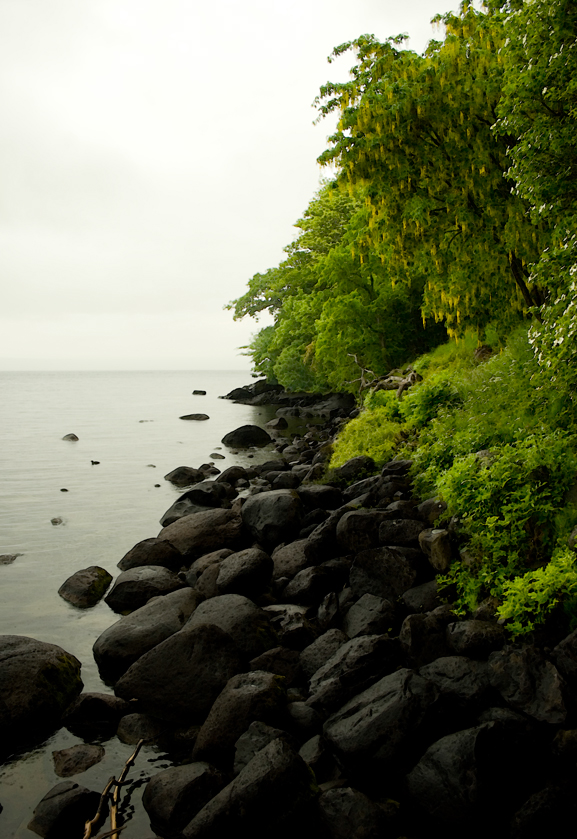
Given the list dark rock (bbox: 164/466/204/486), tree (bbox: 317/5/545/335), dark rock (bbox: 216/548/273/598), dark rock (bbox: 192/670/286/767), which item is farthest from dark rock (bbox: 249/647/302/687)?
dark rock (bbox: 164/466/204/486)

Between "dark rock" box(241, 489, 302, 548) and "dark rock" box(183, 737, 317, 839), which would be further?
"dark rock" box(241, 489, 302, 548)

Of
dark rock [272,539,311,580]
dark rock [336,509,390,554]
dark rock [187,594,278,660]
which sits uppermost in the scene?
dark rock [336,509,390,554]

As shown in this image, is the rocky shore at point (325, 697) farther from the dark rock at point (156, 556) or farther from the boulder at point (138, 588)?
the dark rock at point (156, 556)

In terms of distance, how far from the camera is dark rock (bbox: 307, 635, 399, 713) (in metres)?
6.07

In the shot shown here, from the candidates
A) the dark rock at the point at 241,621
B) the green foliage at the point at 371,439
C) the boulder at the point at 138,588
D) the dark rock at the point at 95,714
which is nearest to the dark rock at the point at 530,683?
the dark rock at the point at 241,621

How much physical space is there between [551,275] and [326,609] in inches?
215

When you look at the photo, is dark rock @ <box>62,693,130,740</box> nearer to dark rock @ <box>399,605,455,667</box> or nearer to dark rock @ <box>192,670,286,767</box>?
dark rock @ <box>192,670,286,767</box>

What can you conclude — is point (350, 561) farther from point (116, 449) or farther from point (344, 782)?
point (116, 449)

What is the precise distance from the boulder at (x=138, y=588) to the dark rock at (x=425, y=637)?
4.98 metres

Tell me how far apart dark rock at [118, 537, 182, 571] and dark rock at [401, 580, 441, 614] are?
5.45m

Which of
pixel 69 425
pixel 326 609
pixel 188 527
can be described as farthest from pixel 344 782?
pixel 69 425

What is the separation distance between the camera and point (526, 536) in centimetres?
661

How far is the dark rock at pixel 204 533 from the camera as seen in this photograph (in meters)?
11.6

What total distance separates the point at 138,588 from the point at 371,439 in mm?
6841
